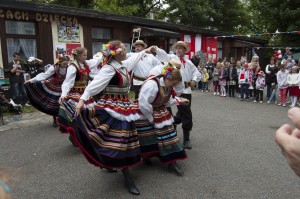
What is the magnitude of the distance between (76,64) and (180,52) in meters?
1.94

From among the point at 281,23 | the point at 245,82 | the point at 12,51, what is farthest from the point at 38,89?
the point at 281,23

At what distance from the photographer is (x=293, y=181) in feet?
11.9

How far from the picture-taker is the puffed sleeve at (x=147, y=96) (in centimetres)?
346

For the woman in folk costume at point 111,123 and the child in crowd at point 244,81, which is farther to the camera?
the child in crowd at point 244,81

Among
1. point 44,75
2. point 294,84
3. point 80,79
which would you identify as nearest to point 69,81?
point 80,79

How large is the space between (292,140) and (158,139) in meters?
2.87

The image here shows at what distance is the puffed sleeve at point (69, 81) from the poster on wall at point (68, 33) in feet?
19.7

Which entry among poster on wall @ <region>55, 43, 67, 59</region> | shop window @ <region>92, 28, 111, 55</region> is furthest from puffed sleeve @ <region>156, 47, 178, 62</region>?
shop window @ <region>92, 28, 111, 55</region>

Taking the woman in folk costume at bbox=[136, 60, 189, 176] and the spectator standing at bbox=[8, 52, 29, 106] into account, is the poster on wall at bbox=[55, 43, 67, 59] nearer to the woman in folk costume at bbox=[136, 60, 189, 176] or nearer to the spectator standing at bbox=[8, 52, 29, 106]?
the spectator standing at bbox=[8, 52, 29, 106]

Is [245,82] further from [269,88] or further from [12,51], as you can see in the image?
[12,51]

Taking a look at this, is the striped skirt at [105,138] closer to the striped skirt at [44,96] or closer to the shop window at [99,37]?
the striped skirt at [44,96]

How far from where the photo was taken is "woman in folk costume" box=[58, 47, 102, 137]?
4.76m

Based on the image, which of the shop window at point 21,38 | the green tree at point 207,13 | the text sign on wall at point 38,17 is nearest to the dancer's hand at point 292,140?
the text sign on wall at point 38,17

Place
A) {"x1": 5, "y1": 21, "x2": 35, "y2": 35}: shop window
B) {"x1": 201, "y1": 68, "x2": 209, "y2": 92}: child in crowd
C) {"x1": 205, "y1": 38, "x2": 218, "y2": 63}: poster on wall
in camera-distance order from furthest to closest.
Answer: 1. {"x1": 205, "y1": 38, "x2": 218, "y2": 63}: poster on wall
2. {"x1": 201, "y1": 68, "x2": 209, "y2": 92}: child in crowd
3. {"x1": 5, "y1": 21, "x2": 35, "y2": 35}: shop window
